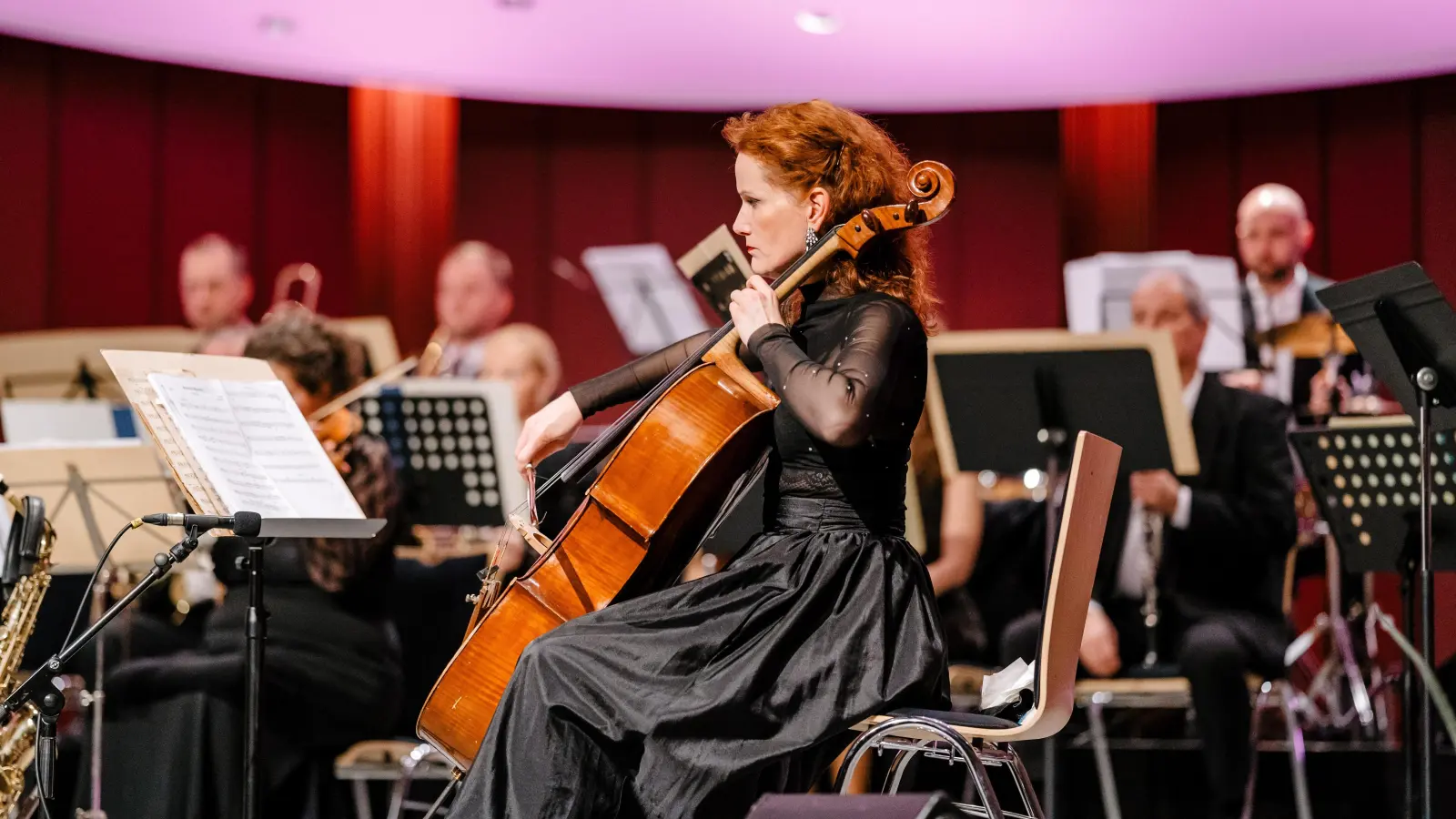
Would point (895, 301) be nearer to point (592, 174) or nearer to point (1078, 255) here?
point (1078, 255)

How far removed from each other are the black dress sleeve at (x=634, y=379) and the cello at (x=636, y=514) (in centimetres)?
25

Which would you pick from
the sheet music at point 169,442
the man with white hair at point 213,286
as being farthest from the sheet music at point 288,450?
the man with white hair at point 213,286

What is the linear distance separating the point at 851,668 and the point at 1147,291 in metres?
2.56

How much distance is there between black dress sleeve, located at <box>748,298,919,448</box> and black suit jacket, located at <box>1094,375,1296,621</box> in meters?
1.86

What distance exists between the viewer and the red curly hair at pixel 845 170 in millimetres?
2361

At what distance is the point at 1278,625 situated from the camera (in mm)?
3889

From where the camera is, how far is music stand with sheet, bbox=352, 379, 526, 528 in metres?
3.81

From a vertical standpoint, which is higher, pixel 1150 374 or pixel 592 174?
pixel 592 174

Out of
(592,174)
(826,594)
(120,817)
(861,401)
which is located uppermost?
(592,174)

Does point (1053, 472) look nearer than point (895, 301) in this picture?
No

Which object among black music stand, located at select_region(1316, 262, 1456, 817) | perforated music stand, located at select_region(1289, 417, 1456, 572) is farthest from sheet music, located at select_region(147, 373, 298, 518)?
perforated music stand, located at select_region(1289, 417, 1456, 572)

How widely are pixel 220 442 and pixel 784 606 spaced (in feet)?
3.13

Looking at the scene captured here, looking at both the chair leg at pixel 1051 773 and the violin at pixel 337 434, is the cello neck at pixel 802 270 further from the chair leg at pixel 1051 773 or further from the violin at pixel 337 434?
the chair leg at pixel 1051 773

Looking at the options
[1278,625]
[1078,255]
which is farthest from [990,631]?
[1078,255]
